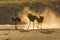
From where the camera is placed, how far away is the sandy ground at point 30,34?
536 centimetres

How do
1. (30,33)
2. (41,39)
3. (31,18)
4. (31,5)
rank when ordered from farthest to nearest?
1. (31,5)
2. (31,18)
3. (30,33)
4. (41,39)

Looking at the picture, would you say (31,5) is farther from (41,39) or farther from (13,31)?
(41,39)

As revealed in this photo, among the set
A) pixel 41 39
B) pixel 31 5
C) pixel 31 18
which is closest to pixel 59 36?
pixel 41 39

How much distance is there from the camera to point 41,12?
21.0 ft

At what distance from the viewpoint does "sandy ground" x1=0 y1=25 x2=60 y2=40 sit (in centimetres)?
536

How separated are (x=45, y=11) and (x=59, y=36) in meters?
1.09

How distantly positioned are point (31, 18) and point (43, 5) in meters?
0.60

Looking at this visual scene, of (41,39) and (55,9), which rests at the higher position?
(55,9)

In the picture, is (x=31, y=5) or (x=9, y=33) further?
(x=31, y=5)

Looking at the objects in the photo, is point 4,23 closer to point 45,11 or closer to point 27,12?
point 27,12

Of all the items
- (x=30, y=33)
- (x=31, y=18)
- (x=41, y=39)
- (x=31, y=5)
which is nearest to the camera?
(x=41, y=39)

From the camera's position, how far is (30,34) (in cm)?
558

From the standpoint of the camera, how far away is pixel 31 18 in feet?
19.8

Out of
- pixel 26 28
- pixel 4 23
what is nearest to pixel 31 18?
pixel 26 28
